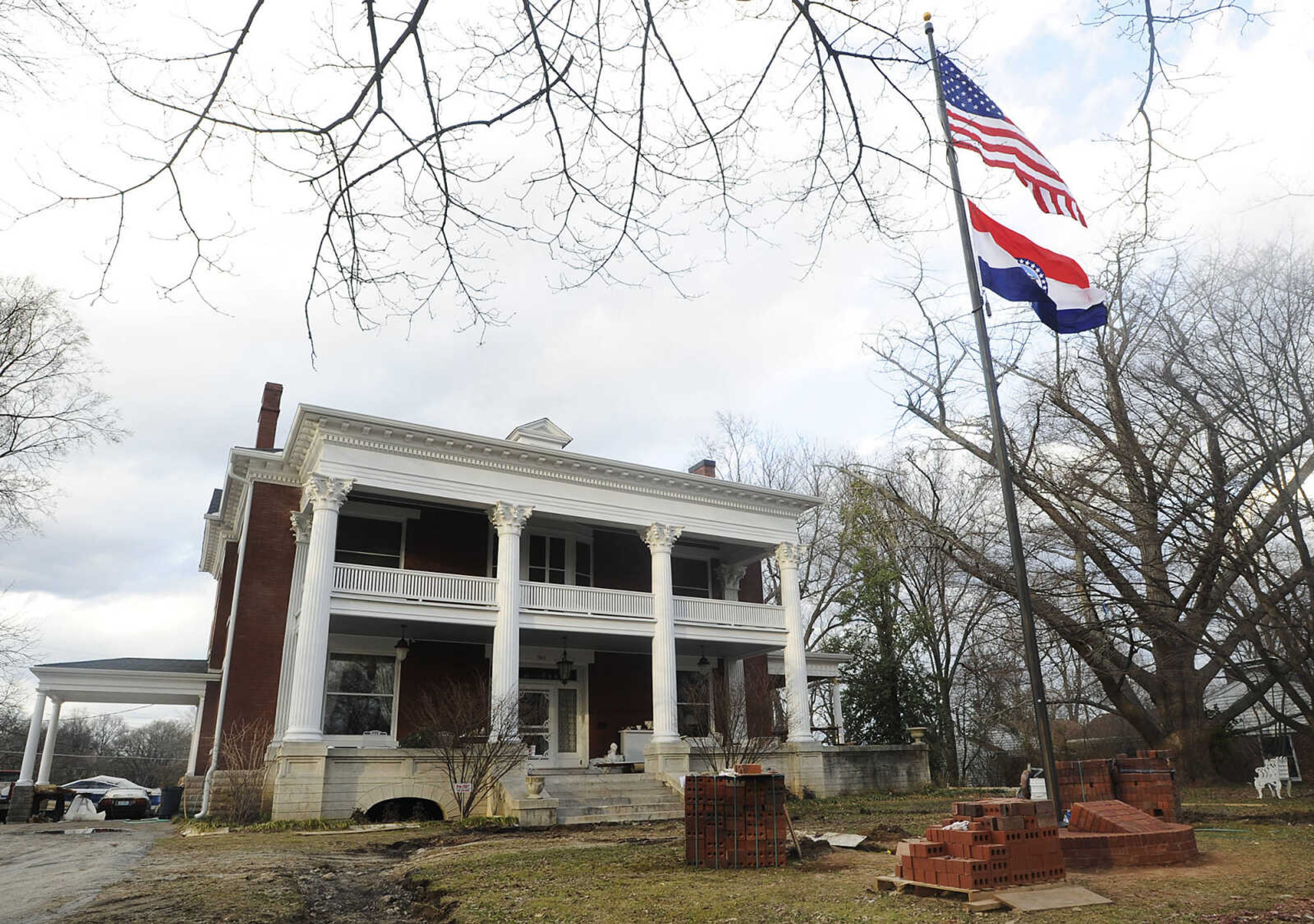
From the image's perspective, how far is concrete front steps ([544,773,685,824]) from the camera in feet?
55.0

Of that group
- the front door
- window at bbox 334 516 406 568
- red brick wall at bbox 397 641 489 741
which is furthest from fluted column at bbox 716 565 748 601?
window at bbox 334 516 406 568

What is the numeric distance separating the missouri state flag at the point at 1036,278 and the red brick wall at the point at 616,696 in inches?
612

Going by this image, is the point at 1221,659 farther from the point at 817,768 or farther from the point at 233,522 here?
the point at 233,522

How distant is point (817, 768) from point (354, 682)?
1136cm

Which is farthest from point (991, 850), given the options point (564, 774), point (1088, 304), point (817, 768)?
point (817, 768)

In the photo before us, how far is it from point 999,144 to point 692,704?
17.4 m

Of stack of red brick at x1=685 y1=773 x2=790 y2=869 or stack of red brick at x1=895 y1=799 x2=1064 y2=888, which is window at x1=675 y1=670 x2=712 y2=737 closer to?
stack of red brick at x1=685 y1=773 x2=790 y2=869

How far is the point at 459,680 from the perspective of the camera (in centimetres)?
2130

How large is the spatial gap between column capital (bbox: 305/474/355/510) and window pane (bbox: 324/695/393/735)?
4876 millimetres

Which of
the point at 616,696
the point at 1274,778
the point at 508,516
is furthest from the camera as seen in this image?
the point at 616,696

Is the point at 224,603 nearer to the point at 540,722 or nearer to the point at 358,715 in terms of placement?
the point at 358,715

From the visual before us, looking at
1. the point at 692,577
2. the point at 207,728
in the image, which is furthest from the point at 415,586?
the point at 692,577

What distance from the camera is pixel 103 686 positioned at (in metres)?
21.4

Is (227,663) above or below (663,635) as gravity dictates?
below
